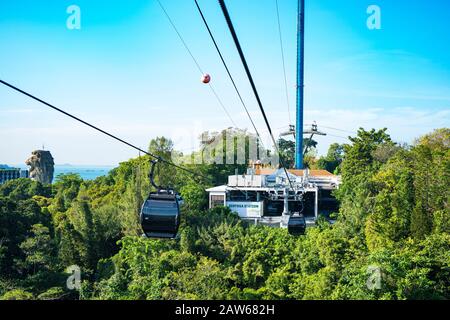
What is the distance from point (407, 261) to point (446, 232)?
8.91ft

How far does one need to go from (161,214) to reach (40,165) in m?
67.2

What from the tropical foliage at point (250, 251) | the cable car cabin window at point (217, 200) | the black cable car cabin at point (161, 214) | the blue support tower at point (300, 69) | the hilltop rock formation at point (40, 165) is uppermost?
the blue support tower at point (300, 69)

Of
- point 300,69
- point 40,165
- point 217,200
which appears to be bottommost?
point 217,200

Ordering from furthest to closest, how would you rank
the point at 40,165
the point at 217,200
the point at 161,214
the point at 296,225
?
the point at 40,165, the point at 217,200, the point at 296,225, the point at 161,214

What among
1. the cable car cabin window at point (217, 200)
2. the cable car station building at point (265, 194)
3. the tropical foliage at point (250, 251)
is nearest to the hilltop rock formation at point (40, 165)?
the tropical foliage at point (250, 251)

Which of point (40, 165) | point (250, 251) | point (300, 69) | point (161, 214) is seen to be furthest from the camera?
point (40, 165)

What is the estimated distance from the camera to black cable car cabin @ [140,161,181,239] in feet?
23.4

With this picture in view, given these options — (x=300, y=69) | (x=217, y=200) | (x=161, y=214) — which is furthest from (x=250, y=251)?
(x=300, y=69)

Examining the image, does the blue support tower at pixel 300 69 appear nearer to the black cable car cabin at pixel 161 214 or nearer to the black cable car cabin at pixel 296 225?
the black cable car cabin at pixel 296 225

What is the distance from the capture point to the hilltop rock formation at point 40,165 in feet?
219

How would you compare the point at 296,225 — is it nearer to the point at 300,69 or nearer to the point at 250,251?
the point at 250,251

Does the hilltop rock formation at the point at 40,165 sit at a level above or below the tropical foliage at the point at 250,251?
above

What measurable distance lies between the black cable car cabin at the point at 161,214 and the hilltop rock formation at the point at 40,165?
66.5 m

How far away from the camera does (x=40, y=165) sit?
67.2m
